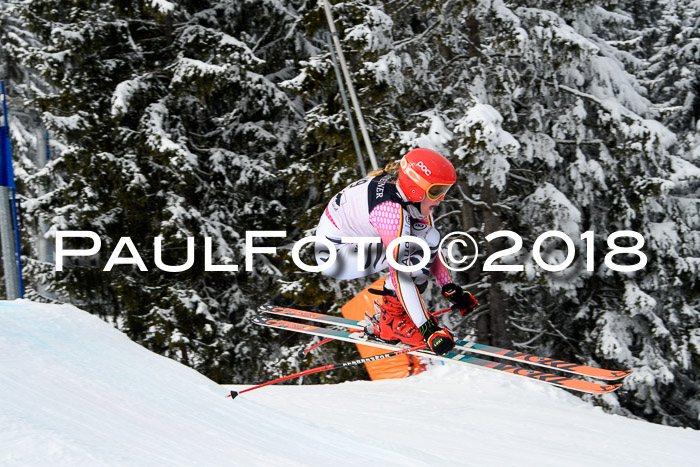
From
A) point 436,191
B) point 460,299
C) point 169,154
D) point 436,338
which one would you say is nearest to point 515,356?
point 460,299

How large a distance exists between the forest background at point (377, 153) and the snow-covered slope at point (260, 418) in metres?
3.33

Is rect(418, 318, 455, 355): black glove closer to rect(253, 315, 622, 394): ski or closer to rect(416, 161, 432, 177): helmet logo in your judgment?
rect(253, 315, 622, 394): ski

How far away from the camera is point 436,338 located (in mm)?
4227

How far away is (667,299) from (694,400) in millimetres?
2276

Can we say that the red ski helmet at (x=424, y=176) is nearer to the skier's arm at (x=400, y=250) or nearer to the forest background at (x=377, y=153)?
the skier's arm at (x=400, y=250)

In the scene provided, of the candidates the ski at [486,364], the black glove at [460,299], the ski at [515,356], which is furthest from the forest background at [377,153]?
the ski at [486,364]

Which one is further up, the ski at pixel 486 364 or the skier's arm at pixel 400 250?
the skier's arm at pixel 400 250

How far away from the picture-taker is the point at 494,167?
23.5 ft

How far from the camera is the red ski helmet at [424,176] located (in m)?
4.51

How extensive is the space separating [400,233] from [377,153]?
13.8ft

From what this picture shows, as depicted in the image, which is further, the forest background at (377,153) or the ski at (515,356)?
the forest background at (377,153)

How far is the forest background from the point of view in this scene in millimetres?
8031

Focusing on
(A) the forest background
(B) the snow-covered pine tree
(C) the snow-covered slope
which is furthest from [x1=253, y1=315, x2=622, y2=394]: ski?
(B) the snow-covered pine tree

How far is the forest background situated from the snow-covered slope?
3.33 m
